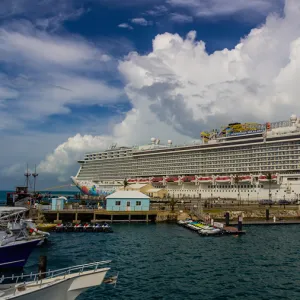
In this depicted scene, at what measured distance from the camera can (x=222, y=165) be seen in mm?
116438

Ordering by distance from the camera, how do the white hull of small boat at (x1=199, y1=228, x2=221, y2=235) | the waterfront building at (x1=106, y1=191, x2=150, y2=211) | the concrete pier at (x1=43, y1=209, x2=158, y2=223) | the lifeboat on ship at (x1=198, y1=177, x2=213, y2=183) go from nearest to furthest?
the white hull of small boat at (x1=199, y1=228, x2=221, y2=235) → the concrete pier at (x1=43, y1=209, x2=158, y2=223) → the waterfront building at (x1=106, y1=191, x2=150, y2=211) → the lifeboat on ship at (x1=198, y1=177, x2=213, y2=183)

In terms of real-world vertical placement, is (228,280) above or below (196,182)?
below

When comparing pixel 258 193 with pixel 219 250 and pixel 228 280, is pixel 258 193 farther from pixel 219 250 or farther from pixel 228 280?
pixel 228 280

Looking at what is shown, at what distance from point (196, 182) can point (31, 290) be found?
9777 centimetres

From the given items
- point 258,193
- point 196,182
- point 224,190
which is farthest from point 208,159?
point 258,193

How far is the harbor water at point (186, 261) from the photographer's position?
2769 cm

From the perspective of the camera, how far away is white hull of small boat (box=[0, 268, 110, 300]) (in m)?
18.8

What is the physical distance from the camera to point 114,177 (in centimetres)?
15562

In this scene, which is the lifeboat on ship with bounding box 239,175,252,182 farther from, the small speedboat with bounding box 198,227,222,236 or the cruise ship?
the small speedboat with bounding box 198,227,222,236

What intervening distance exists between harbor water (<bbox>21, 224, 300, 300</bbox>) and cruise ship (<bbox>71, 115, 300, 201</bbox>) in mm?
38074

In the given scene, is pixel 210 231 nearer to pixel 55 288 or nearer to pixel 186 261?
pixel 186 261

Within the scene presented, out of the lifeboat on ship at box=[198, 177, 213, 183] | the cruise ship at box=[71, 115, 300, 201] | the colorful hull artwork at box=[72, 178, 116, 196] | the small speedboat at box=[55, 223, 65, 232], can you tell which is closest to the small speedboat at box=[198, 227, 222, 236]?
the small speedboat at box=[55, 223, 65, 232]

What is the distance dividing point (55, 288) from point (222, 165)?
10087 cm

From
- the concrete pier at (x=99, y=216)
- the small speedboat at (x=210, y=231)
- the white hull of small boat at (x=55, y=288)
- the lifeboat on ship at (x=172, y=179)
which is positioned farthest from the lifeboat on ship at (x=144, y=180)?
the white hull of small boat at (x=55, y=288)
